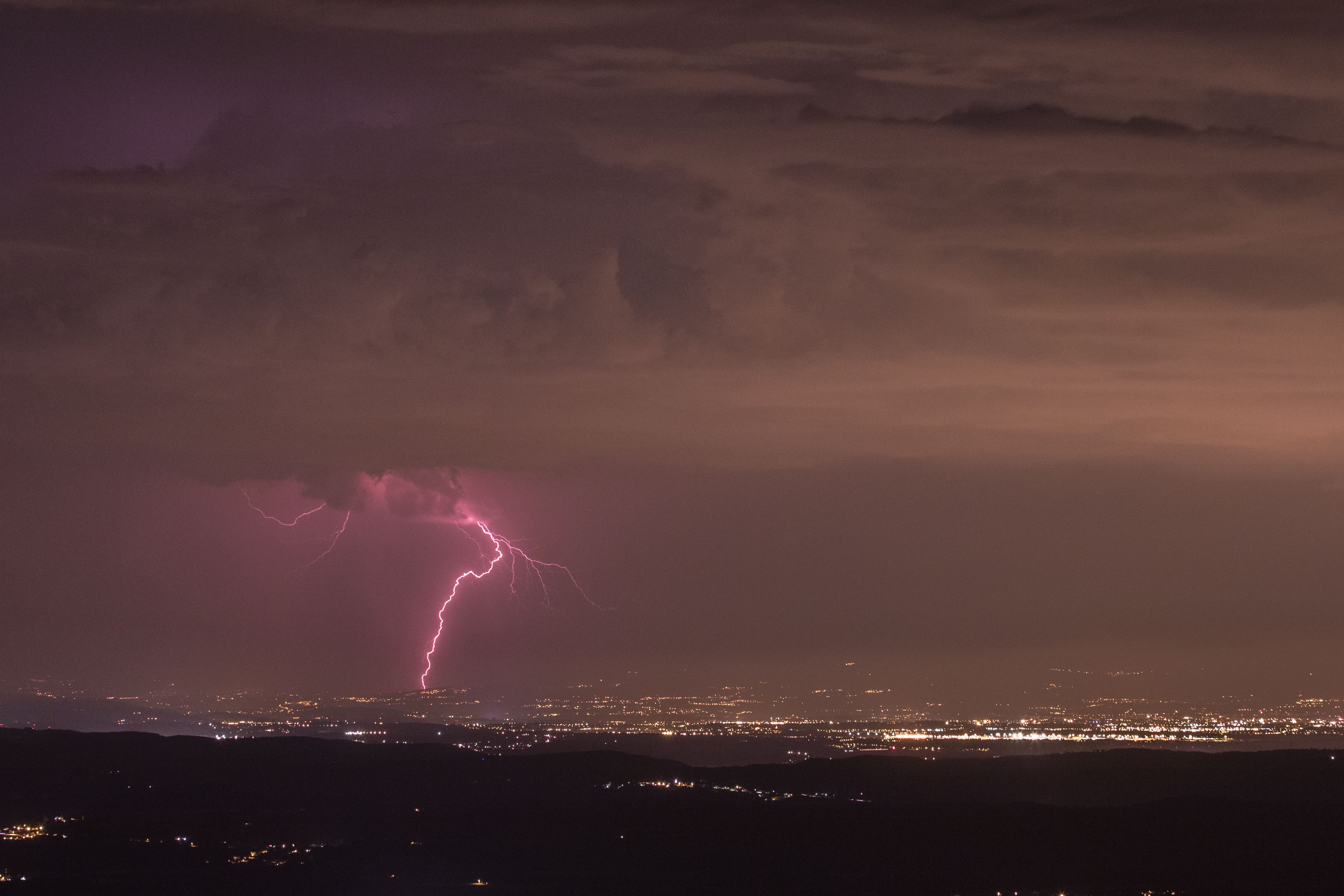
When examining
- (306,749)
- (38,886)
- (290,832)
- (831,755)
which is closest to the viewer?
(38,886)

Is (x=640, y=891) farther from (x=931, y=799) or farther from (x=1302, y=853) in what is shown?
(x=931, y=799)

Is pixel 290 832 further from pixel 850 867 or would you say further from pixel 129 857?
pixel 850 867

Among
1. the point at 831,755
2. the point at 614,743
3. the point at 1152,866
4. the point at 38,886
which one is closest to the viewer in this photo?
the point at 38,886

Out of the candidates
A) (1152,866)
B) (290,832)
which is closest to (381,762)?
(290,832)

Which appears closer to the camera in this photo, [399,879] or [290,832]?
[399,879]

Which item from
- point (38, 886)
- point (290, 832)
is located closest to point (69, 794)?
point (290, 832)

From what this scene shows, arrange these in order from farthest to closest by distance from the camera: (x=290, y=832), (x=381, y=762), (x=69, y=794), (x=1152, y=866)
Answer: (x=381, y=762) → (x=69, y=794) → (x=290, y=832) → (x=1152, y=866)
